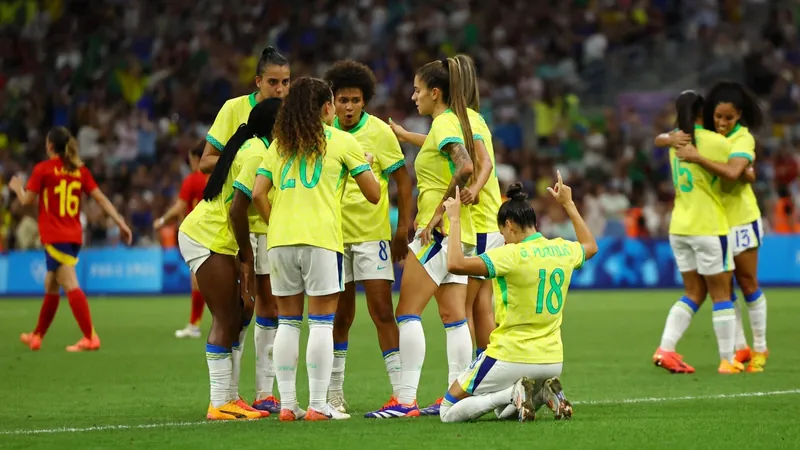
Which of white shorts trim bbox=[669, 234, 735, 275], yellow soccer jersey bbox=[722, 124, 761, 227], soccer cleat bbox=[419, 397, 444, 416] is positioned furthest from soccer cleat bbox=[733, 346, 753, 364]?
soccer cleat bbox=[419, 397, 444, 416]

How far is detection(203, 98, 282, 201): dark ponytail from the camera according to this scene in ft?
28.3

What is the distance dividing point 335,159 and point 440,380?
3.64 meters

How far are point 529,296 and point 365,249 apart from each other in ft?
4.38

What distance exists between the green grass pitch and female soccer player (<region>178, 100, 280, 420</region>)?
13.1 inches

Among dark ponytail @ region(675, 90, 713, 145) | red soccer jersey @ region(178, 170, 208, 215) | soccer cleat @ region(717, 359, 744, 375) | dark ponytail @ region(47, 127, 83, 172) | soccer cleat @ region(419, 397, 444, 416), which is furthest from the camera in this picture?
red soccer jersey @ region(178, 170, 208, 215)

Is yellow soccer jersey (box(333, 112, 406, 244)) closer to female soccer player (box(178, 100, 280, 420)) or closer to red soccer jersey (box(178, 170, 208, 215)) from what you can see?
female soccer player (box(178, 100, 280, 420))

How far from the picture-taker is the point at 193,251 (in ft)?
28.6

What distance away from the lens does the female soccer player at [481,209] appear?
859 centimetres

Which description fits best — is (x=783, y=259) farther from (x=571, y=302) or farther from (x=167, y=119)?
(x=167, y=119)

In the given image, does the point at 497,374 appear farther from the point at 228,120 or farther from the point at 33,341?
the point at 33,341

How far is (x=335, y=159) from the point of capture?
8.09 metres

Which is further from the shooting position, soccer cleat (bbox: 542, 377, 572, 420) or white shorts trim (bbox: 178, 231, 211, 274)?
white shorts trim (bbox: 178, 231, 211, 274)

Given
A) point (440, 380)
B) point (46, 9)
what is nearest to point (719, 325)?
point (440, 380)

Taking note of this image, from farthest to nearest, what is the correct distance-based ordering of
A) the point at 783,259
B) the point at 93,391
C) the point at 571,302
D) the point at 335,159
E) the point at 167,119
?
the point at 167,119 → the point at 783,259 → the point at 571,302 → the point at 93,391 → the point at 335,159
